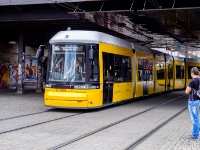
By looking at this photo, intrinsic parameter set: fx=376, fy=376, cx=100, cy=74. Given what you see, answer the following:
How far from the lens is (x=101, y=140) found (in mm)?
9125

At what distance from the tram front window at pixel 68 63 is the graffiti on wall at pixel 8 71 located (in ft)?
75.6

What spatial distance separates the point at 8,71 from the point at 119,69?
23.2 meters

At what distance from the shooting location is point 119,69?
59.0 feet

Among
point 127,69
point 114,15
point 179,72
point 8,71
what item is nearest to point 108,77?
point 127,69

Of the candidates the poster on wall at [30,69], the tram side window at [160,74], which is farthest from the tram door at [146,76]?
the poster on wall at [30,69]

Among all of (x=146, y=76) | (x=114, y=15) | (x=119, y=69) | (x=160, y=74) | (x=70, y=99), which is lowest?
(x=70, y=99)

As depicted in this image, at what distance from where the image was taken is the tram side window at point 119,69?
690 inches

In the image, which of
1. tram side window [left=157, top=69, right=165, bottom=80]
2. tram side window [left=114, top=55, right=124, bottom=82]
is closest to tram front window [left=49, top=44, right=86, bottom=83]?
tram side window [left=114, top=55, right=124, bottom=82]

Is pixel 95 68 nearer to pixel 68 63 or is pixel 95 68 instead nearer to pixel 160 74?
pixel 68 63

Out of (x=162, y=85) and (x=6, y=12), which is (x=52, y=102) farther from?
(x=162, y=85)

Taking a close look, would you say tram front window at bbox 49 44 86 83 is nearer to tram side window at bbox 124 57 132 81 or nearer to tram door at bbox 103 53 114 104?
tram door at bbox 103 53 114 104

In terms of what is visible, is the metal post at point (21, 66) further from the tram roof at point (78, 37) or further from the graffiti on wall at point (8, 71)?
the tram roof at point (78, 37)

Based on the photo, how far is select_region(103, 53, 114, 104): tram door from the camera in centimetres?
1599

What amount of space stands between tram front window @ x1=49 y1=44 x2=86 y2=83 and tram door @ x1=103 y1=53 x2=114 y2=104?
1.36 meters
